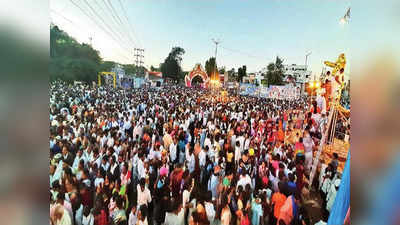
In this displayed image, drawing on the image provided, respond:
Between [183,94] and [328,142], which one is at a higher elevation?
[183,94]

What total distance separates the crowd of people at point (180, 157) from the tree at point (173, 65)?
Answer: 43 centimetres

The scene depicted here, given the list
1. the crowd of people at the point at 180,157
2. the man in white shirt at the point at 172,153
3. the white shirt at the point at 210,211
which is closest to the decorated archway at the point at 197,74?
the crowd of people at the point at 180,157

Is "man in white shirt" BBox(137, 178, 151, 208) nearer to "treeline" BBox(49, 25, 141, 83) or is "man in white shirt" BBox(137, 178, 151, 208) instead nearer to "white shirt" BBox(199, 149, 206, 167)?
"white shirt" BBox(199, 149, 206, 167)

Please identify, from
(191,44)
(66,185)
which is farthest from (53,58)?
(191,44)

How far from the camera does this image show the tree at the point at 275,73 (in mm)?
3836

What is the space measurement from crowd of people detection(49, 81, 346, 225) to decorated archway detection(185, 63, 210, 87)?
13.9 inches

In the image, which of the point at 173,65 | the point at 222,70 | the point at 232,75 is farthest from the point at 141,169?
the point at 232,75

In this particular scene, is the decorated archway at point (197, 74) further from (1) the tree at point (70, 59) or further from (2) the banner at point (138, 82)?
(1) the tree at point (70, 59)

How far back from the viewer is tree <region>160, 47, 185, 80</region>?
376cm
